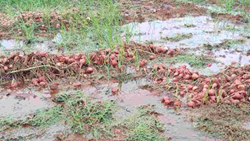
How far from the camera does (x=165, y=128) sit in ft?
8.76

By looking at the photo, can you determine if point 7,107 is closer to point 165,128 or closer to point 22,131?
point 22,131

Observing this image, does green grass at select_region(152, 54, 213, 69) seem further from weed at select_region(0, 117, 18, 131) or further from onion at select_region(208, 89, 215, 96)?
weed at select_region(0, 117, 18, 131)

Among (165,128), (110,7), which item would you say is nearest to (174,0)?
(110,7)

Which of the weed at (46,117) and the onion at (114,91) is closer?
the weed at (46,117)

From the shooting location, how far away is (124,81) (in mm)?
3568

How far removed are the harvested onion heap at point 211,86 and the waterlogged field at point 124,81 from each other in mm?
10

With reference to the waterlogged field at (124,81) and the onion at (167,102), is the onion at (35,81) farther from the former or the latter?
the onion at (167,102)

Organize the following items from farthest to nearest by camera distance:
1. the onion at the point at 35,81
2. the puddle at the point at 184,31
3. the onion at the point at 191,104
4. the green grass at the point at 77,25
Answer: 1. the puddle at the point at 184,31
2. the green grass at the point at 77,25
3. the onion at the point at 35,81
4. the onion at the point at 191,104

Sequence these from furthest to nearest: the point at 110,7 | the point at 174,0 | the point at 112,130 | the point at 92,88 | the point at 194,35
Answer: the point at 174,0
the point at 110,7
the point at 194,35
the point at 92,88
the point at 112,130

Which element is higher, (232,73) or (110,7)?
(110,7)

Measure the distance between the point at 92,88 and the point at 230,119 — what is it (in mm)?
1530

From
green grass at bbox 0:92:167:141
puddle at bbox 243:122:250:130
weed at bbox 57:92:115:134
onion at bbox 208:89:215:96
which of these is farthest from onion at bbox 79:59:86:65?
puddle at bbox 243:122:250:130

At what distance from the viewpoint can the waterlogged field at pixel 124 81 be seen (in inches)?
104

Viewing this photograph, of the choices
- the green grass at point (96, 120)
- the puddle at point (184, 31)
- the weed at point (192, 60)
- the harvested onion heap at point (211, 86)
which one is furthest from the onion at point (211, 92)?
the puddle at point (184, 31)
